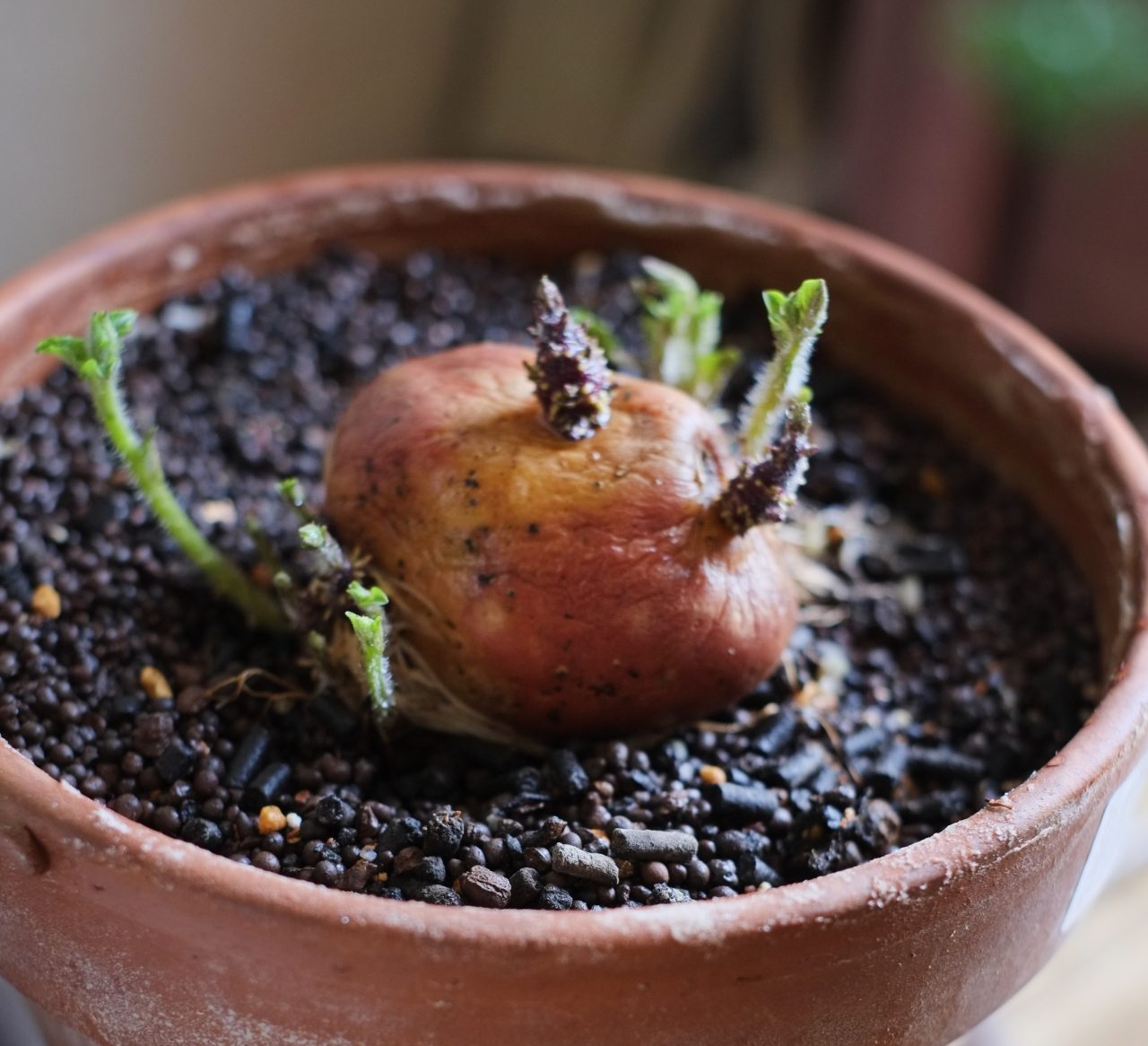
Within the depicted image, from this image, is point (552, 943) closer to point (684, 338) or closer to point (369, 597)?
point (369, 597)

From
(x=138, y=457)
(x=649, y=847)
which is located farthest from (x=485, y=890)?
(x=138, y=457)

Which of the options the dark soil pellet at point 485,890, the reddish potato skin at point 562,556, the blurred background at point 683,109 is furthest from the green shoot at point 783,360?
the blurred background at point 683,109


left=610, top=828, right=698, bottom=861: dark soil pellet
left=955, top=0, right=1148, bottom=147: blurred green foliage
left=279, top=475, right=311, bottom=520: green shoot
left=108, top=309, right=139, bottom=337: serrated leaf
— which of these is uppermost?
left=955, top=0, right=1148, bottom=147: blurred green foliage

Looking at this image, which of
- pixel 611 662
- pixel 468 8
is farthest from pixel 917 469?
pixel 468 8

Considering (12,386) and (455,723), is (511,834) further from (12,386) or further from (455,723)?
(12,386)

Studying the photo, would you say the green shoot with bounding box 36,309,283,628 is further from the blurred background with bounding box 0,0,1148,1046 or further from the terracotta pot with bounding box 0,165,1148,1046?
the blurred background with bounding box 0,0,1148,1046

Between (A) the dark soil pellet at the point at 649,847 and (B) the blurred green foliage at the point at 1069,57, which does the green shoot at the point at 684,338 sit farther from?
(B) the blurred green foliage at the point at 1069,57

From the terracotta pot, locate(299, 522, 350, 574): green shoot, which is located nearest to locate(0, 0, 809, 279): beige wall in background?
locate(299, 522, 350, 574): green shoot
